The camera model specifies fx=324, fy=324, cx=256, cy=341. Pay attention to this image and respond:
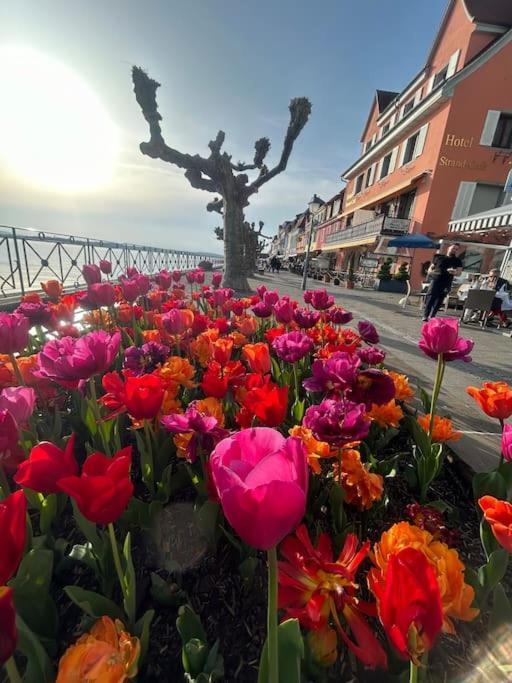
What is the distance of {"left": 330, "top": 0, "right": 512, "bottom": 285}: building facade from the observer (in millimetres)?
13672

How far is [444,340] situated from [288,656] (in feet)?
3.94

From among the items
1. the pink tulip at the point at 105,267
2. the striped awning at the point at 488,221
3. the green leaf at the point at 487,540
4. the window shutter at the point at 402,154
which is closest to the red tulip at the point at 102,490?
the green leaf at the point at 487,540

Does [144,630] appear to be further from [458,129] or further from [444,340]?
[458,129]

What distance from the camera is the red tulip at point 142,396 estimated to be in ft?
3.52

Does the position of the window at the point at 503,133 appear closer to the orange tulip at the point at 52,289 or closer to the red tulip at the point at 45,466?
the orange tulip at the point at 52,289

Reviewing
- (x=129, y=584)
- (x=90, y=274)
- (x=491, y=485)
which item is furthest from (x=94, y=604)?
(x=90, y=274)

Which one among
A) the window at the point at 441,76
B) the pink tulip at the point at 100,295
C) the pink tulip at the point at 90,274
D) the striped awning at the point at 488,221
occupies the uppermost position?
the window at the point at 441,76

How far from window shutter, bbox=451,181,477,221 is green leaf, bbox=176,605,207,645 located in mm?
17684

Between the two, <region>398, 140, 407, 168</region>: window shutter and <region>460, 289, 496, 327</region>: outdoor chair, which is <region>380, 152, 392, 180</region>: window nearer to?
<region>398, 140, 407, 168</region>: window shutter

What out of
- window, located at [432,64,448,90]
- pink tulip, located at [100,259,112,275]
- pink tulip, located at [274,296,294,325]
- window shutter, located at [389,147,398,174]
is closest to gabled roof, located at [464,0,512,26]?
window, located at [432,64,448,90]

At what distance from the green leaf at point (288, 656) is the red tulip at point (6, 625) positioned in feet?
1.39

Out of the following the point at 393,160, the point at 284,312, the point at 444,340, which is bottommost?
the point at 284,312

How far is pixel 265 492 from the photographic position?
1.48 feet

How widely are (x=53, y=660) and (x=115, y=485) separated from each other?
654 millimetres
